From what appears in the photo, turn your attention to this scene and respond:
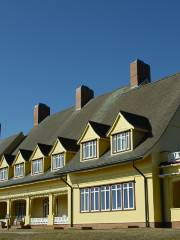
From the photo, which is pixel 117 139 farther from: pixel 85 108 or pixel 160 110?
pixel 85 108

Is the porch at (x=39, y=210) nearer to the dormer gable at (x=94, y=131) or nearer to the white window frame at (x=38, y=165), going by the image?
the white window frame at (x=38, y=165)

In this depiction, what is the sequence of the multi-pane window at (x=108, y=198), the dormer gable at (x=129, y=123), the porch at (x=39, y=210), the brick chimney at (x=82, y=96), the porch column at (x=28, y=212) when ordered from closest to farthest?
1. the multi-pane window at (x=108, y=198)
2. the dormer gable at (x=129, y=123)
3. the porch at (x=39, y=210)
4. the porch column at (x=28, y=212)
5. the brick chimney at (x=82, y=96)

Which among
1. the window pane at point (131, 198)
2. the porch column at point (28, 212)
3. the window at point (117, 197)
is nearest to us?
the window pane at point (131, 198)

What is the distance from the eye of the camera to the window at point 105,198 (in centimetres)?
3027

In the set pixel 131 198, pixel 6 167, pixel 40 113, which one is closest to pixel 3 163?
pixel 6 167

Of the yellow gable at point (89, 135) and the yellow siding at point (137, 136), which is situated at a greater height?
the yellow gable at point (89, 135)

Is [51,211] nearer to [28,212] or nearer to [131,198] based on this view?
[28,212]

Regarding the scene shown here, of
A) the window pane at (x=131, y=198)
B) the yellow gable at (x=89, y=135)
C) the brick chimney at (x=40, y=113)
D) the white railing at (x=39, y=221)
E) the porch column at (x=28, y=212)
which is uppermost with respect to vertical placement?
the brick chimney at (x=40, y=113)

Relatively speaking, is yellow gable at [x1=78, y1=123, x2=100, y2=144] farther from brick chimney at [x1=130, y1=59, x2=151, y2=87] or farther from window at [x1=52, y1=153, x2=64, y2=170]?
brick chimney at [x1=130, y1=59, x2=151, y2=87]

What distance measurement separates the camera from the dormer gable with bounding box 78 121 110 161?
106ft

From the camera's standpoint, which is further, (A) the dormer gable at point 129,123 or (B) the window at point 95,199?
(B) the window at point 95,199

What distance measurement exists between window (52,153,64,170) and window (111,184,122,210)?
296 inches

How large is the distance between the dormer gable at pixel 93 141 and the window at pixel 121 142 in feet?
5.50

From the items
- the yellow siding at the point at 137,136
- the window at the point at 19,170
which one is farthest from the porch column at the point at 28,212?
the yellow siding at the point at 137,136
